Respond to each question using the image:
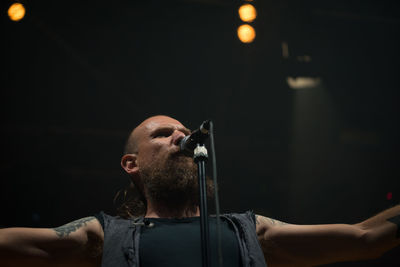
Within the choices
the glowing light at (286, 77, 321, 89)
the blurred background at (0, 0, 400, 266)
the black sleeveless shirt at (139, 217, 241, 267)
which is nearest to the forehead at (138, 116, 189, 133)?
the black sleeveless shirt at (139, 217, 241, 267)

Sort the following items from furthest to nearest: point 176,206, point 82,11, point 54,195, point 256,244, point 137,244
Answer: point 54,195 → point 82,11 → point 176,206 → point 256,244 → point 137,244

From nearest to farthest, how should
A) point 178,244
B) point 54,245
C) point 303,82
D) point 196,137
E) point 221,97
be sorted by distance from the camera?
point 196,137 → point 54,245 → point 178,244 → point 221,97 → point 303,82

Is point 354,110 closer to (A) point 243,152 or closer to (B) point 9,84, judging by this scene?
(A) point 243,152

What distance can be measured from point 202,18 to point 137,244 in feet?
6.82

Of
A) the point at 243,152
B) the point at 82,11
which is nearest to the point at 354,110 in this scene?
the point at 243,152

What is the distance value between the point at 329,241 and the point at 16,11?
2.75 metres

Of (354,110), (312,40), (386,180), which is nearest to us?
(312,40)

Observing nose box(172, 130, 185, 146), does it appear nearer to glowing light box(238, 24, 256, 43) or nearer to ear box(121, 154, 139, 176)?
ear box(121, 154, 139, 176)

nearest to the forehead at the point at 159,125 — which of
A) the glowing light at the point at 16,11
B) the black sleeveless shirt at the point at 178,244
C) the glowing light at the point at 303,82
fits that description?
the black sleeveless shirt at the point at 178,244

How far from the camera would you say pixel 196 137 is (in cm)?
136

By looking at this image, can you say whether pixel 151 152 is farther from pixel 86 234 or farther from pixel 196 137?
pixel 196 137

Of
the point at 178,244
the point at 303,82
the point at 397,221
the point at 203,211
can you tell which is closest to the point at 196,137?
the point at 203,211

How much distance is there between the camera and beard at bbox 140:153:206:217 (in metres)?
1.91

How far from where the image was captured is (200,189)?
123cm
